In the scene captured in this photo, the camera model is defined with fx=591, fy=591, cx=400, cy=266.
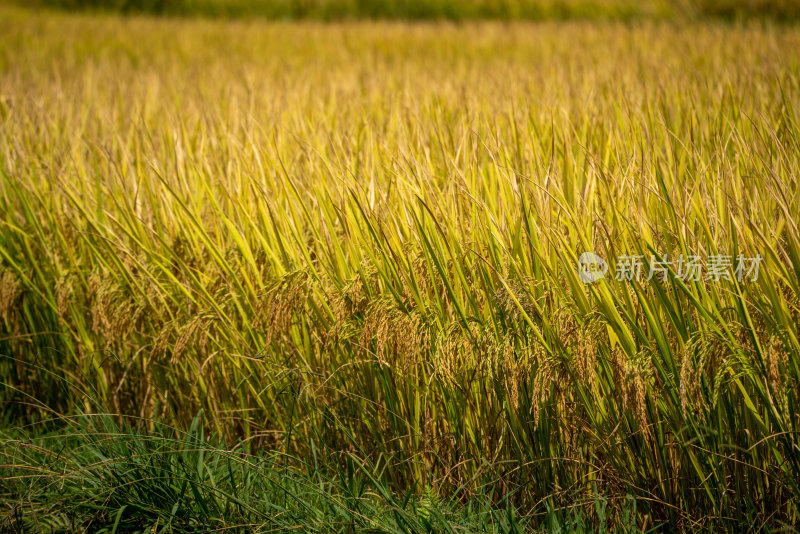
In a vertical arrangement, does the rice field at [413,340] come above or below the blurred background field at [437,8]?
below

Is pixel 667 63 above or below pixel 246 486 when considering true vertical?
above

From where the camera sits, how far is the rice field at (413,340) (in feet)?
→ 4.03

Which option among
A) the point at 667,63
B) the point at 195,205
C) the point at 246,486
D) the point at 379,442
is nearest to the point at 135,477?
the point at 246,486

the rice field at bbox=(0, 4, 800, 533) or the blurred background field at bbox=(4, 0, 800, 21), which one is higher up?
the blurred background field at bbox=(4, 0, 800, 21)

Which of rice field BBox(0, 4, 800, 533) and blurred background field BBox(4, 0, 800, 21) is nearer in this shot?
rice field BBox(0, 4, 800, 533)

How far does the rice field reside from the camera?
1228mm

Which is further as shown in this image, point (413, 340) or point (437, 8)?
point (437, 8)

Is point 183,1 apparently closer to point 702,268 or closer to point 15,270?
point 15,270

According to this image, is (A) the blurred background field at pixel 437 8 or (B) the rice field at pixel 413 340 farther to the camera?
(A) the blurred background field at pixel 437 8

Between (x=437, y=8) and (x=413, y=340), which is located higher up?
(x=437, y=8)

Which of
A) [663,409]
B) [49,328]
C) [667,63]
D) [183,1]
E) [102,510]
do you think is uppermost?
[183,1]

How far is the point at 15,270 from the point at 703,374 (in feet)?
6.60

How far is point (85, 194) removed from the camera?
6.11 feet

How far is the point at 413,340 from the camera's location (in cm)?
135
